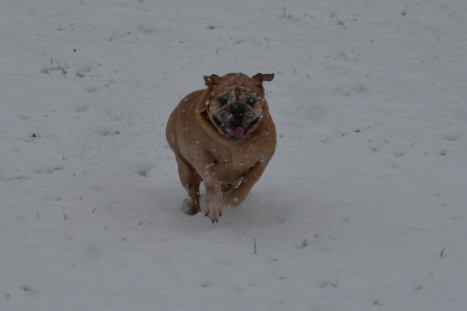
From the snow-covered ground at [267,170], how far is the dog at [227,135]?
0.40 metres

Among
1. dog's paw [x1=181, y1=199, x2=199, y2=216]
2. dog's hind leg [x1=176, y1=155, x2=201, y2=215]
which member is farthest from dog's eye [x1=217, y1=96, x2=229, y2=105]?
dog's paw [x1=181, y1=199, x2=199, y2=216]

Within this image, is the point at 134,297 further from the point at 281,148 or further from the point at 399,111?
the point at 399,111

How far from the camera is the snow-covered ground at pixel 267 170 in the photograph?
14.9 feet

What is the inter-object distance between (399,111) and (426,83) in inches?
52.3

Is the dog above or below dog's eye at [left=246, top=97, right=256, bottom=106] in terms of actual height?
below

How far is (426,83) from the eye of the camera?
10141mm

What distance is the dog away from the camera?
523cm

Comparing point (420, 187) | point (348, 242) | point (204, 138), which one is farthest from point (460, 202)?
point (204, 138)

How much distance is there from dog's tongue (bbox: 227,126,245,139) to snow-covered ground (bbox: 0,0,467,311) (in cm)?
92

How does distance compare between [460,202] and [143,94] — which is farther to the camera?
[143,94]

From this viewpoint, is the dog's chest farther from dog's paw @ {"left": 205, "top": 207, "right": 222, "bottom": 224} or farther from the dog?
dog's paw @ {"left": 205, "top": 207, "right": 222, "bottom": 224}

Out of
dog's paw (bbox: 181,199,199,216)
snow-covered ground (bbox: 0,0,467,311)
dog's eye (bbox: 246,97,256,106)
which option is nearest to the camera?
snow-covered ground (bbox: 0,0,467,311)

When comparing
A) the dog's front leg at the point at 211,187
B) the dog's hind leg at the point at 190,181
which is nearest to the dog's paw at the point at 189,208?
the dog's hind leg at the point at 190,181

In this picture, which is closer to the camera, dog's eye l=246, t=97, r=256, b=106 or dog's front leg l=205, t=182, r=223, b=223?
dog's eye l=246, t=97, r=256, b=106
